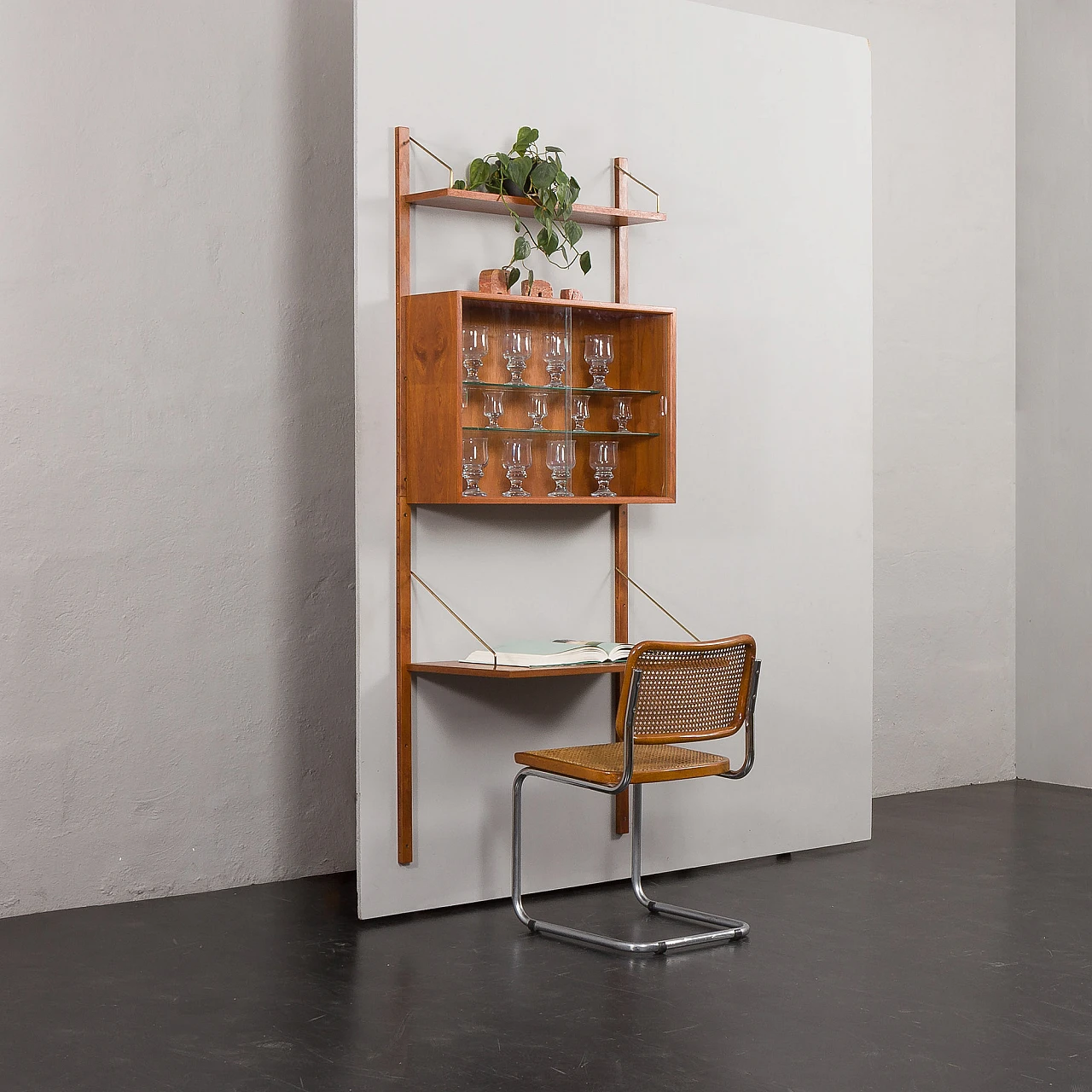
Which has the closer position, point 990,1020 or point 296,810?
point 990,1020

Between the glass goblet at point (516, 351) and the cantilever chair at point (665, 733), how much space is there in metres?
1.11

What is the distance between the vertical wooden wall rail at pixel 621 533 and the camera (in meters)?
4.93

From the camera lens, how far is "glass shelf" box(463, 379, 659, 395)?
14.8 ft

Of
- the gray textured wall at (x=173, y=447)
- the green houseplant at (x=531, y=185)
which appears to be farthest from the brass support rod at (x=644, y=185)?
the gray textured wall at (x=173, y=447)

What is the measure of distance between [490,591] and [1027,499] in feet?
11.1

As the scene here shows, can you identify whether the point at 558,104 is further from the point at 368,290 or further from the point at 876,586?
the point at 876,586

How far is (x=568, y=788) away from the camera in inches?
193

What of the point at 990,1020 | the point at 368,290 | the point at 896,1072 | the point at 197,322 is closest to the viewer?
the point at 896,1072

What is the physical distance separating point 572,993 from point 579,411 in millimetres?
1934

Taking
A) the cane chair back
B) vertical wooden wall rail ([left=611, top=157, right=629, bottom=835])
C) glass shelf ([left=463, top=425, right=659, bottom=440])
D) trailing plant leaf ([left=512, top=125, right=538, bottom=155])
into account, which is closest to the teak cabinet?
glass shelf ([left=463, top=425, right=659, bottom=440])

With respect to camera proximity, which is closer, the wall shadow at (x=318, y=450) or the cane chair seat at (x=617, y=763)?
the cane chair seat at (x=617, y=763)

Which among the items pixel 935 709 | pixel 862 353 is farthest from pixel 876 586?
pixel 862 353

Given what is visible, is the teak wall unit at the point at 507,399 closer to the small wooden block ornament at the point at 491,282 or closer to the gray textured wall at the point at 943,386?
the small wooden block ornament at the point at 491,282

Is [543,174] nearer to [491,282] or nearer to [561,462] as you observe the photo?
[491,282]
